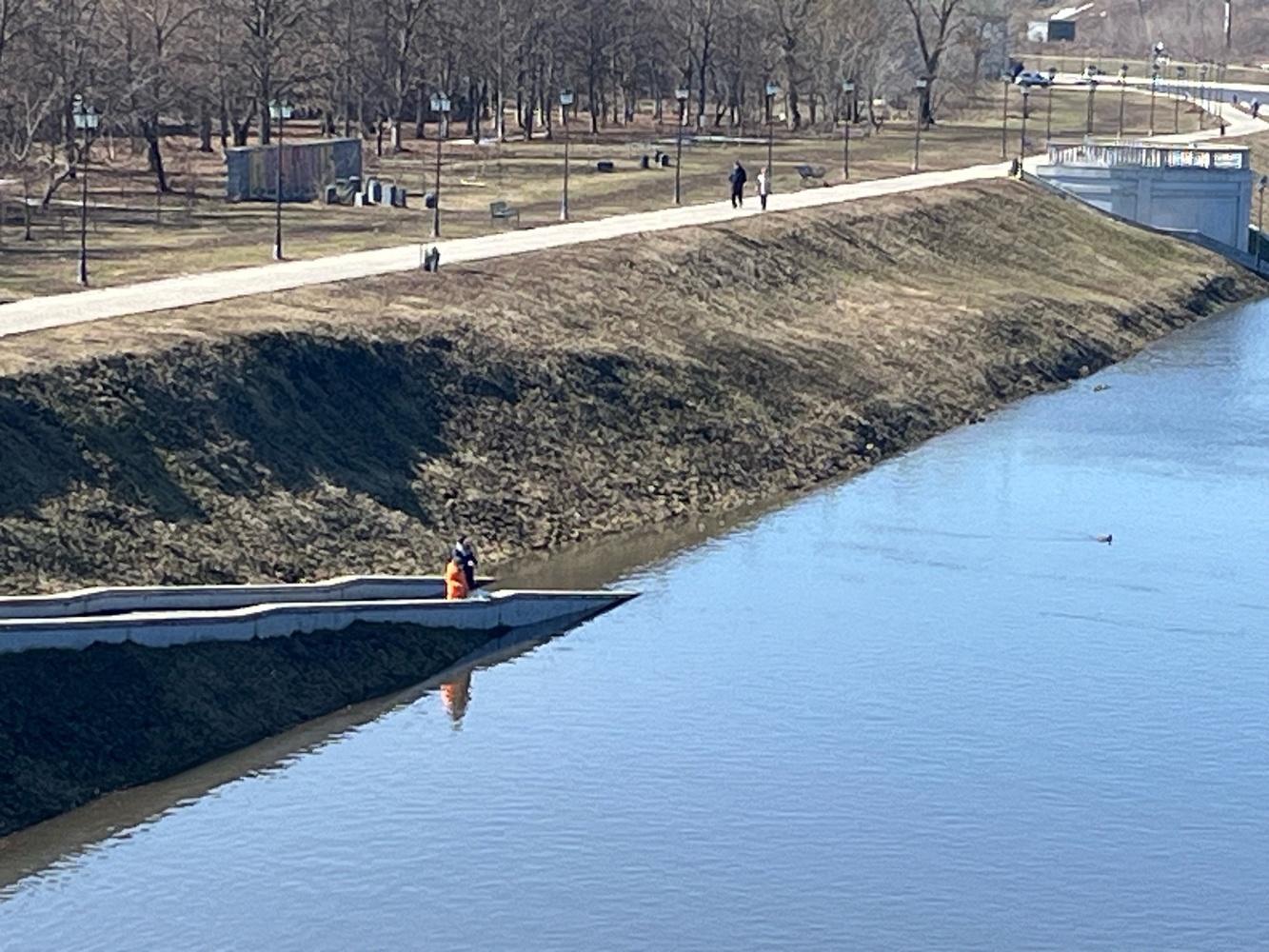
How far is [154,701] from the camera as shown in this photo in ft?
126

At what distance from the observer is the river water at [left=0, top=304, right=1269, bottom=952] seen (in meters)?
31.5

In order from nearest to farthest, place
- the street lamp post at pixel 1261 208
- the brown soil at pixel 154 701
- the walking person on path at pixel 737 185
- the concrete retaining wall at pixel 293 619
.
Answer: the brown soil at pixel 154 701 < the concrete retaining wall at pixel 293 619 < the walking person on path at pixel 737 185 < the street lamp post at pixel 1261 208

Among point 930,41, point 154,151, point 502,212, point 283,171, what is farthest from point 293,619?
point 930,41

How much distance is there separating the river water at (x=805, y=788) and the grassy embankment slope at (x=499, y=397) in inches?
209

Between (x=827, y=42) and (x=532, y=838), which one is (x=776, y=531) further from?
(x=827, y=42)

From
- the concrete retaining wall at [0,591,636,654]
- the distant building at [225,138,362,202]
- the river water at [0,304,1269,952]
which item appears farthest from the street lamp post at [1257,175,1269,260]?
the concrete retaining wall at [0,591,636,654]

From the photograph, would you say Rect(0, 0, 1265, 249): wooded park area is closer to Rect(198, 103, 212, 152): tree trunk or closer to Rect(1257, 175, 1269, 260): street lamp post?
Rect(198, 103, 212, 152): tree trunk

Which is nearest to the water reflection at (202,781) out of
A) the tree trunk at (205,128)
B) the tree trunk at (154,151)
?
the tree trunk at (154,151)

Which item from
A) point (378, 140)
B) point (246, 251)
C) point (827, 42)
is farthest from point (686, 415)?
point (827, 42)

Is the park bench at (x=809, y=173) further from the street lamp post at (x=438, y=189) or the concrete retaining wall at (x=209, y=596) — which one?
the concrete retaining wall at (x=209, y=596)

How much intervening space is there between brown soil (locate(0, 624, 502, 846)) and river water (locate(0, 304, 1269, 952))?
1177 mm

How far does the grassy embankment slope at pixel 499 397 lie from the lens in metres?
46.7

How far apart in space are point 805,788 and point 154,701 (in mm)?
10299

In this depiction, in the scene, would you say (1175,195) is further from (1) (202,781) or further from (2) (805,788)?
(1) (202,781)
